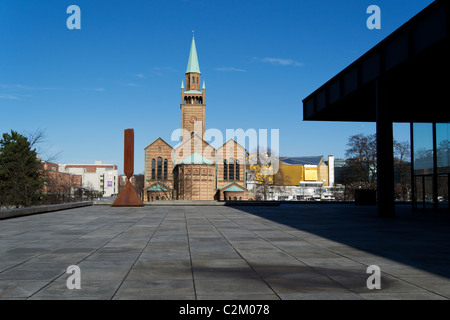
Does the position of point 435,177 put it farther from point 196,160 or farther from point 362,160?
point 196,160

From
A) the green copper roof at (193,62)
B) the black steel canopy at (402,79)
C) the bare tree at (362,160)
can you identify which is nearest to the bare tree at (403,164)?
the bare tree at (362,160)

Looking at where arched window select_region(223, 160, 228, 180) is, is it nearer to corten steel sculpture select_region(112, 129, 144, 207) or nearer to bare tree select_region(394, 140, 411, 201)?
A: bare tree select_region(394, 140, 411, 201)

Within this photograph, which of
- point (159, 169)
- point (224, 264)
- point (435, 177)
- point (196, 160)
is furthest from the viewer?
point (159, 169)

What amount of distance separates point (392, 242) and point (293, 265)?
4511mm

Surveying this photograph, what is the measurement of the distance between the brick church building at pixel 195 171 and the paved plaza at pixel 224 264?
201ft

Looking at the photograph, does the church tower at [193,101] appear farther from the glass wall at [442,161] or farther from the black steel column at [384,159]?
the black steel column at [384,159]

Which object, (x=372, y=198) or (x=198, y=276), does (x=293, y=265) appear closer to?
(x=198, y=276)

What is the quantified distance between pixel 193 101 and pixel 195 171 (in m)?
31.4

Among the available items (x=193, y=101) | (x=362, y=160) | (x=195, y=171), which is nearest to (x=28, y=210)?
(x=362, y=160)

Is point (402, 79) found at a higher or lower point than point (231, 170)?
higher

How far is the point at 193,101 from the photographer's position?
107000 mm

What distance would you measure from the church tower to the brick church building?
1425 centimetres

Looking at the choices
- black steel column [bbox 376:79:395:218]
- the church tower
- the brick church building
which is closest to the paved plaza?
black steel column [bbox 376:79:395:218]

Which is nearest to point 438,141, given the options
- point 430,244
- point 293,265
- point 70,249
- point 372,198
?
point 372,198
